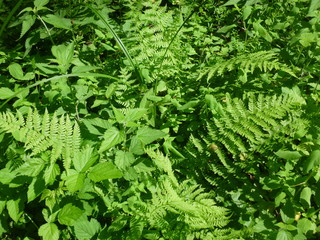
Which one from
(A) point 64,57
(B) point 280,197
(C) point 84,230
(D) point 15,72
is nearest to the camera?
(C) point 84,230

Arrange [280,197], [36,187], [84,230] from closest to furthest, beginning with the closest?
[36,187] < [84,230] < [280,197]

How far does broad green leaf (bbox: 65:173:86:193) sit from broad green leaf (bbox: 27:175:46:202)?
19 centimetres

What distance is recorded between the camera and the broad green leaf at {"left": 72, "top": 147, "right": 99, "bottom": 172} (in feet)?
4.65

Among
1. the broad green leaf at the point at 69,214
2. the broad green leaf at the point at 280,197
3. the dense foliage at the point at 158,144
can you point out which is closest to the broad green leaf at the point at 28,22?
the dense foliage at the point at 158,144

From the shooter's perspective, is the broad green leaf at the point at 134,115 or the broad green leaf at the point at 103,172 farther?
the broad green leaf at the point at 134,115

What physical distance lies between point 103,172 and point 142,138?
0.94 feet

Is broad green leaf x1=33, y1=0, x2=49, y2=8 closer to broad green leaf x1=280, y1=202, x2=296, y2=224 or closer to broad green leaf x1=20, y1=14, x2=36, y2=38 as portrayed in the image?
broad green leaf x1=20, y1=14, x2=36, y2=38

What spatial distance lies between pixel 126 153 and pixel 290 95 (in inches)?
43.2

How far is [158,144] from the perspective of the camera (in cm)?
194

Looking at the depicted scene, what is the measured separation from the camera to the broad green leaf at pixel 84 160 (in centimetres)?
142

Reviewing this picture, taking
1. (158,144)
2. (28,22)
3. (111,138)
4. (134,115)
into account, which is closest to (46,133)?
(111,138)

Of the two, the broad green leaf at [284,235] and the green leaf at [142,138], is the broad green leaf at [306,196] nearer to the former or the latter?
the broad green leaf at [284,235]

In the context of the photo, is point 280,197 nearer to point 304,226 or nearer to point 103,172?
point 304,226

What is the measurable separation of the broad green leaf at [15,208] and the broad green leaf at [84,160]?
1.62 ft
